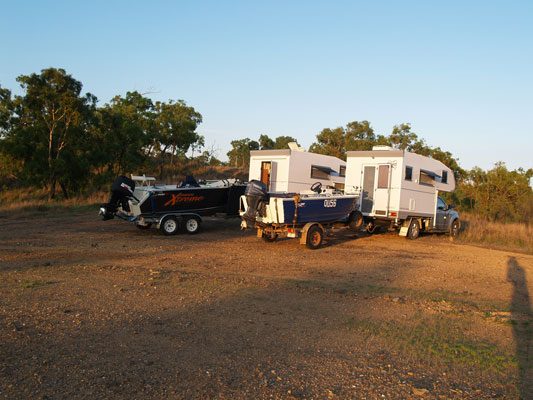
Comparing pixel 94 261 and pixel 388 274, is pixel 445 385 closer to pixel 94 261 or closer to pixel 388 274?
pixel 388 274

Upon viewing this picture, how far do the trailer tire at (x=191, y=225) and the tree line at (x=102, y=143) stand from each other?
408 inches

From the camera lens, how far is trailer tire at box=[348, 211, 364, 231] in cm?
1586

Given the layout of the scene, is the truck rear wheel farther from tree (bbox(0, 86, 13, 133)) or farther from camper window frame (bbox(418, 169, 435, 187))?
tree (bbox(0, 86, 13, 133))

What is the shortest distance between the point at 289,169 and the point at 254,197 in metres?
4.37

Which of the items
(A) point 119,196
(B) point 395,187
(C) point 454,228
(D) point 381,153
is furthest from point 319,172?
(A) point 119,196

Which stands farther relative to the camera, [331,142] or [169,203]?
[331,142]

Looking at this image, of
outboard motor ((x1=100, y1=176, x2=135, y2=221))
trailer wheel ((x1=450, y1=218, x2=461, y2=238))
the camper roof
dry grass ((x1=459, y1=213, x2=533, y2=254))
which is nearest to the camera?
outboard motor ((x1=100, y1=176, x2=135, y2=221))

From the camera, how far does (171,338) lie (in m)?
5.55

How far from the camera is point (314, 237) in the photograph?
1384cm

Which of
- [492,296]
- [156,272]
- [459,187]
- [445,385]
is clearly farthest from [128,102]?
[445,385]

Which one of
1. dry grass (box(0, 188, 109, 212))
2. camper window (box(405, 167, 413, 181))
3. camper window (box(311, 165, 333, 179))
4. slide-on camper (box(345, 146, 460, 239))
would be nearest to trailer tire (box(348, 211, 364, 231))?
slide-on camper (box(345, 146, 460, 239))

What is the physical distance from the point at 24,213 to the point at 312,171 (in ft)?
37.3

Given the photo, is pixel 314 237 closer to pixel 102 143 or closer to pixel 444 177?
pixel 444 177

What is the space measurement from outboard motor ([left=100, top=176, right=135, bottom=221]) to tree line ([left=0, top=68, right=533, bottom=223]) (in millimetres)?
9653
